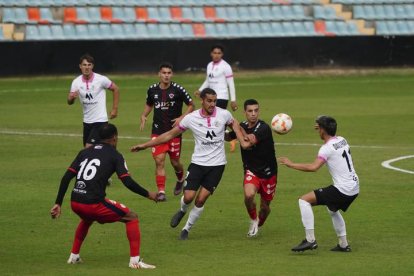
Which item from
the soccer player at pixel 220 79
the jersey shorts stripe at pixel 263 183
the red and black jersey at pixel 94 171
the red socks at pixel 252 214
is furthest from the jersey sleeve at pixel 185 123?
the soccer player at pixel 220 79

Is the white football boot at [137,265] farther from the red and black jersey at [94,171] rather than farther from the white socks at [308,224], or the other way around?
the white socks at [308,224]

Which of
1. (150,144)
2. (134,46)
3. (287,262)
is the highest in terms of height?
(134,46)

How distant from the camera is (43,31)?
3912 centimetres

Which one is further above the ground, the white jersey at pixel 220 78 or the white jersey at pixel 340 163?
the white jersey at pixel 220 78

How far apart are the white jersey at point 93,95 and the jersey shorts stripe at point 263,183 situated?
18.6 ft

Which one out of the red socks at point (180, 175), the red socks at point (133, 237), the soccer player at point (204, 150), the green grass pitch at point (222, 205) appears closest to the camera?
the red socks at point (133, 237)

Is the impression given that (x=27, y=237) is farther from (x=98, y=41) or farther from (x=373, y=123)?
(x=98, y=41)

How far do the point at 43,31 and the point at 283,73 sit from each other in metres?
9.36

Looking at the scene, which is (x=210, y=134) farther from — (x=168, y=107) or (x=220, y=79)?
(x=220, y=79)

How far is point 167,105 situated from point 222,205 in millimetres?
2223

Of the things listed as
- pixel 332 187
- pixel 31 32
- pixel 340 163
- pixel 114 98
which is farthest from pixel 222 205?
pixel 31 32

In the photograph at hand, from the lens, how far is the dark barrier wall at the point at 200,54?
38.0 meters

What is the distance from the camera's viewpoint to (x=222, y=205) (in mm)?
17172

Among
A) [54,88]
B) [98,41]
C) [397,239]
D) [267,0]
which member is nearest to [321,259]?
[397,239]
